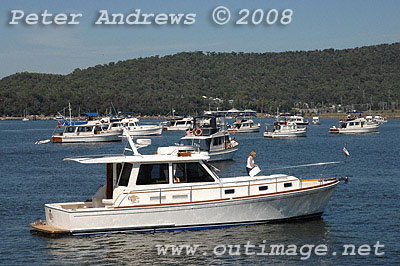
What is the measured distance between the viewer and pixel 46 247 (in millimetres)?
22562

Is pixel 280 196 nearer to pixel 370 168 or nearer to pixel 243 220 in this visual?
pixel 243 220

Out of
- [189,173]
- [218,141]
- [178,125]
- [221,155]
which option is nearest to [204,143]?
[218,141]

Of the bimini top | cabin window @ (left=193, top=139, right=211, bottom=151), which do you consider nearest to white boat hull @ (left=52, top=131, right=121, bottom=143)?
cabin window @ (left=193, top=139, right=211, bottom=151)

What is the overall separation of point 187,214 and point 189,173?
1.78 m

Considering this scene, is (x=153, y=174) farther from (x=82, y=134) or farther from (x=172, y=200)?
(x=82, y=134)

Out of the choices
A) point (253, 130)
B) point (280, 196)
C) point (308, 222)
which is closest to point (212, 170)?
point (280, 196)

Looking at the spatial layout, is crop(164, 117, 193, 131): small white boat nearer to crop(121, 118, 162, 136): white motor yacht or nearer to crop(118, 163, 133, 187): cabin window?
crop(121, 118, 162, 136): white motor yacht

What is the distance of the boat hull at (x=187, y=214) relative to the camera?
901 inches

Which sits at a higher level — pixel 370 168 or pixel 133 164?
pixel 133 164

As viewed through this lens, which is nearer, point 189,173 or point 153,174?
point 153,174

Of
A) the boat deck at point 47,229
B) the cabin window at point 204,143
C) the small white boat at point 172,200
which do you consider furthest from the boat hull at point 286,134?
the boat deck at point 47,229

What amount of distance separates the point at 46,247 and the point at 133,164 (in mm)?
4758

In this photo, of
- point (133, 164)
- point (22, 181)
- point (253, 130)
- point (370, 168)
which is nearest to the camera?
point (133, 164)

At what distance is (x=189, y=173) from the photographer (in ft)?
79.4
